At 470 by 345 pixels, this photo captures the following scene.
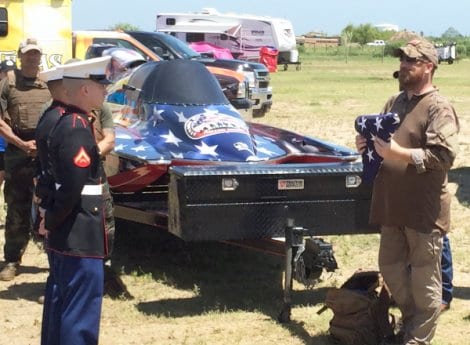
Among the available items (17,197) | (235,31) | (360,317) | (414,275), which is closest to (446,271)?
(360,317)

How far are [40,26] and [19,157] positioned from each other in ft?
21.5

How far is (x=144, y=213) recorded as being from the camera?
6.39m

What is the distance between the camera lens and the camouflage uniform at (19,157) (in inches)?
250

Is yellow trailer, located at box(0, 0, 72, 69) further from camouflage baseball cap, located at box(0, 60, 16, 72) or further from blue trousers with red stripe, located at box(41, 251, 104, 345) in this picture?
blue trousers with red stripe, located at box(41, 251, 104, 345)

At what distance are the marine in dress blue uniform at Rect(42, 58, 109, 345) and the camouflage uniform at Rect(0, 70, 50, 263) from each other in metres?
2.37

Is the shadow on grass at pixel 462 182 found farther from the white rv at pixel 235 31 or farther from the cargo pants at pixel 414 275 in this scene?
the white rv at pixel 235 31

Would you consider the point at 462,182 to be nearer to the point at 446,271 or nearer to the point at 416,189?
the point at 446,271

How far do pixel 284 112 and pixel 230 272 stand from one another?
13047 mm

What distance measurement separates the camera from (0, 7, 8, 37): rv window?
39.4 feet

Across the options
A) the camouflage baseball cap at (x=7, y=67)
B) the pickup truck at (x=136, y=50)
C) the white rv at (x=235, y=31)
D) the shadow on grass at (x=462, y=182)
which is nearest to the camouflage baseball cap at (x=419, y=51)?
the camouflage baseball cap at (x=7, y=67)

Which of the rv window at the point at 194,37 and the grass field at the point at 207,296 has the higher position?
the grass field at the point at 207,296

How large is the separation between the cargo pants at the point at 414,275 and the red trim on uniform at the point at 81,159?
182 centimetres

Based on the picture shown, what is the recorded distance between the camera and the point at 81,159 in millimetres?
3920

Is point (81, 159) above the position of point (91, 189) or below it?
above
